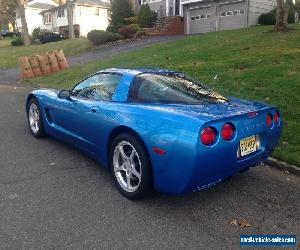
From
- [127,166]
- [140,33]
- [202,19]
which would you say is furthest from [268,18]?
[127,166]

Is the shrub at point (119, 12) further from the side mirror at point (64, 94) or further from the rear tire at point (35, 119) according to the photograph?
the side mirror at point (64, 94)

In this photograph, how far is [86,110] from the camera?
4.82m

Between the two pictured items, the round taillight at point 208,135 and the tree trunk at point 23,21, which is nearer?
the round taillight at point 208,135

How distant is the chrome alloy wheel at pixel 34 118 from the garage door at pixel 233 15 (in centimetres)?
2247

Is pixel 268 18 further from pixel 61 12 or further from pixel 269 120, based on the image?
pixel 61 12

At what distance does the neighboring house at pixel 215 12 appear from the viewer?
2634 cm

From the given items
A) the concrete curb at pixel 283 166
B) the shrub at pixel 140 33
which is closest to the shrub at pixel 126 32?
the shrub at pixel 140 33

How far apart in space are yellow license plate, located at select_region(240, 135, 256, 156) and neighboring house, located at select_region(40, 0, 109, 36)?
160ft

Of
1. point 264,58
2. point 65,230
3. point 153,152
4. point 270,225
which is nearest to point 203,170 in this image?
point 153,152

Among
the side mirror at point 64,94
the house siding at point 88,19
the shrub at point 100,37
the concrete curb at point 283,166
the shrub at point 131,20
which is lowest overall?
the concrete curb at point 283,166

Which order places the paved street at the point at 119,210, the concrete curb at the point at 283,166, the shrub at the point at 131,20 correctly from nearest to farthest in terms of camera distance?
the paved street at the point at 119,210 → the concrete curb at the point at 283,166 → the shrub at the point at 131,20

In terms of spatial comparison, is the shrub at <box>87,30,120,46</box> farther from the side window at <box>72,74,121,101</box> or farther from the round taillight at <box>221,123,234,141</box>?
the round taillight at <box>221,123,234,141</box>

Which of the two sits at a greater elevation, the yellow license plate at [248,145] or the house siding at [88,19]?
the house siding at [88,19]

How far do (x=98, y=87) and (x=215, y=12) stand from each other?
82.4 feet
